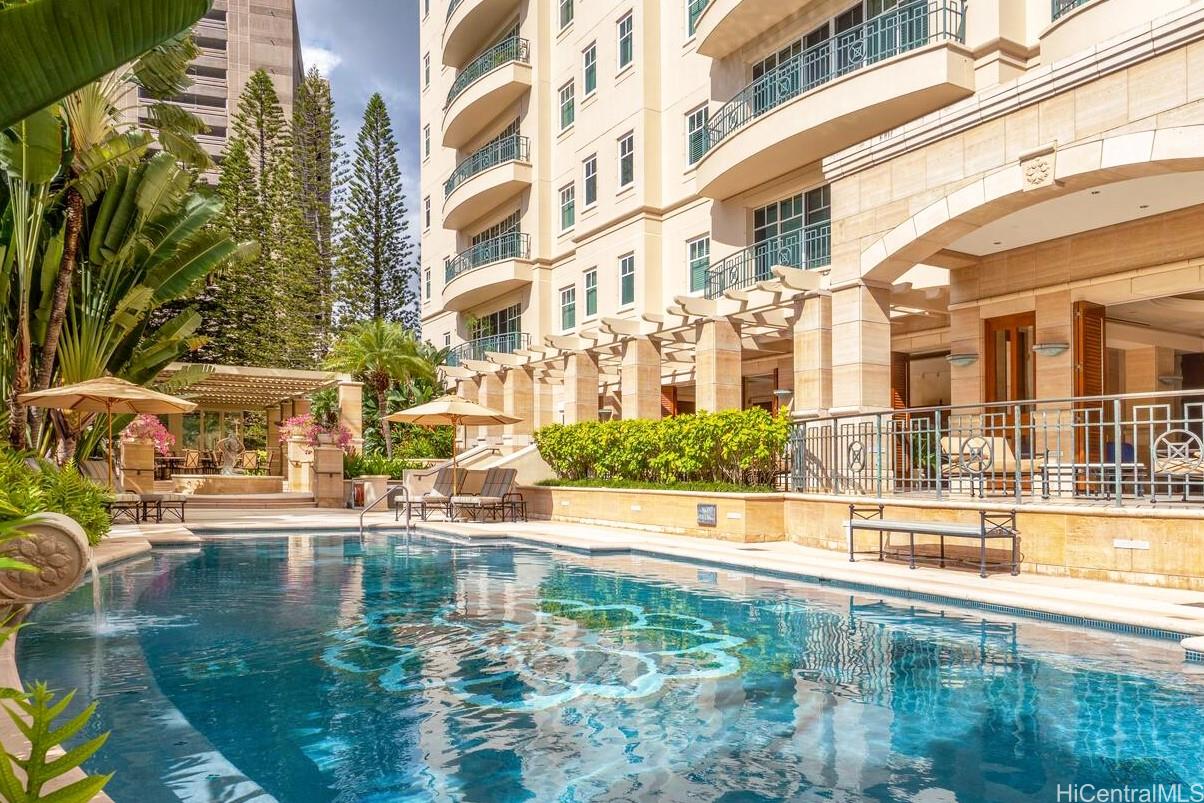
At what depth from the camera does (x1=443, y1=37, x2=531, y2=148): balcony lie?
31166 mm

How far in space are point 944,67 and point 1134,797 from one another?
14.5 metres

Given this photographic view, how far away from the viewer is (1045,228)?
1296 centimetres

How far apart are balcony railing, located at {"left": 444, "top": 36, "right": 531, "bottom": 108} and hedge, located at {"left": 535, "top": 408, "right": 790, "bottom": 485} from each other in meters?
17.7

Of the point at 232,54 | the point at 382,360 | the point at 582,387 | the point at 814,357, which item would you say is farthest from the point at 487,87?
the point at 232,54

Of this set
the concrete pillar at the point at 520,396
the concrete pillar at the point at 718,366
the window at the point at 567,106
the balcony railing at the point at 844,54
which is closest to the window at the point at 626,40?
the window at the point at 567,106

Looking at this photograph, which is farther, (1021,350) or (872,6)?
(872,6)

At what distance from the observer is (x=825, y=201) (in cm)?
1969

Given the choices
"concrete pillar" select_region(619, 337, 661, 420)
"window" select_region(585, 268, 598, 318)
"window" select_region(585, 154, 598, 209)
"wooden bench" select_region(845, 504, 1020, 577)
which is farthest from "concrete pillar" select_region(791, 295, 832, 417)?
"window" select_region(585, 154, 598, 209)

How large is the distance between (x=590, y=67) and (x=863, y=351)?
18993 millimetres

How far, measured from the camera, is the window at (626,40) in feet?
84.2

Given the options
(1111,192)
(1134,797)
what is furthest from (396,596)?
(1111,192)

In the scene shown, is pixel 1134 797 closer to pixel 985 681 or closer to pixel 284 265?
pixel 985 681

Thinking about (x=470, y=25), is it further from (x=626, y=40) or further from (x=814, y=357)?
(x=814, y=357)

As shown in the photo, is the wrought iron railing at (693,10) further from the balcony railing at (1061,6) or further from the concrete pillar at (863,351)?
the concrete pillar at (863,351)
